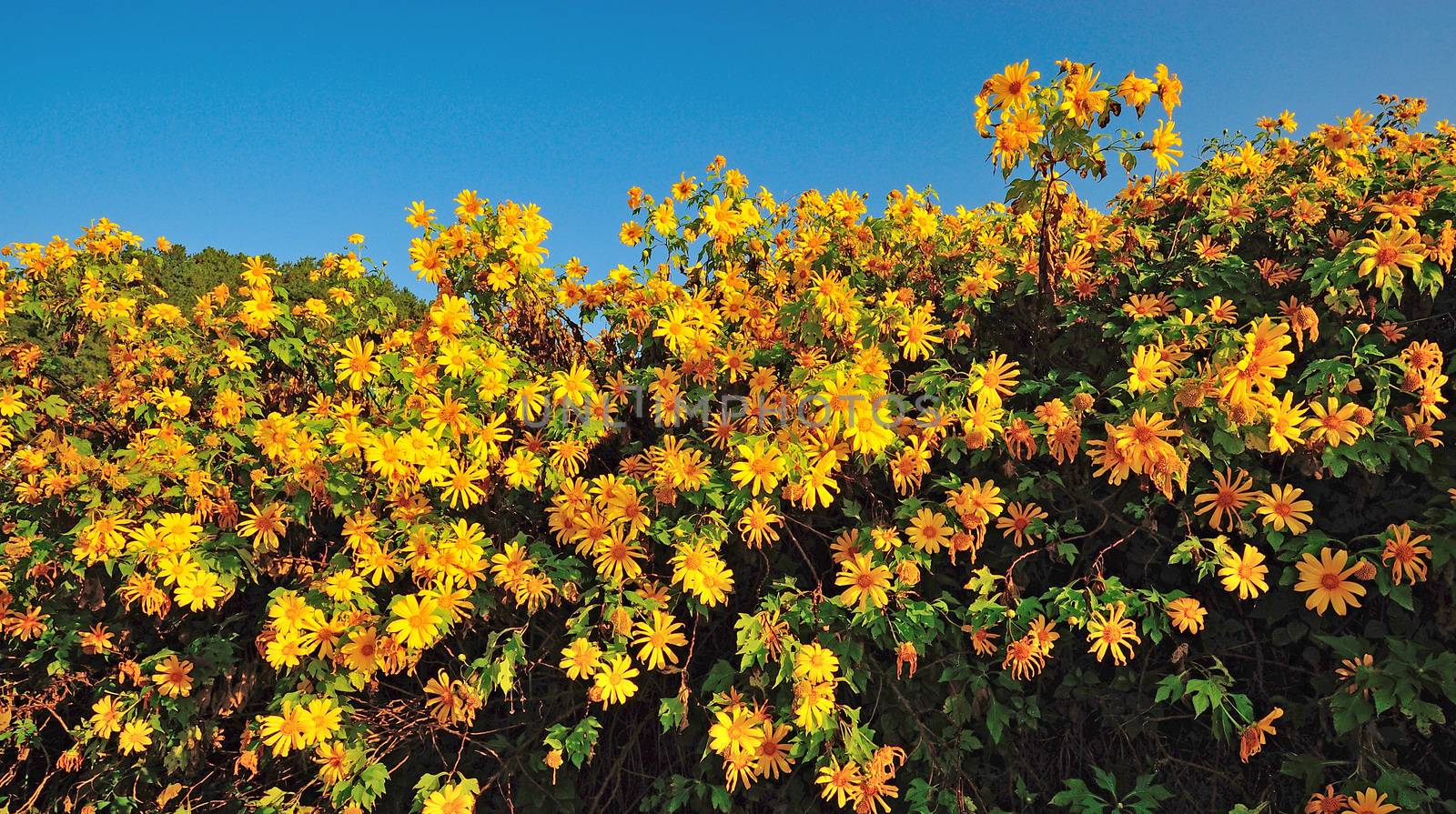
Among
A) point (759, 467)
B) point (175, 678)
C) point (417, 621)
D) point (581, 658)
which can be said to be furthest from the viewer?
point (175, 678)

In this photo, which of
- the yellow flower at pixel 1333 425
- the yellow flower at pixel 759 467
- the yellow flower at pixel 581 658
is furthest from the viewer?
the yellow flower at pixel 581 658

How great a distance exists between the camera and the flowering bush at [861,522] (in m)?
2.11

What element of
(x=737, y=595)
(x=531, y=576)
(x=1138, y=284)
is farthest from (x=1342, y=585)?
(x=531, y=576)

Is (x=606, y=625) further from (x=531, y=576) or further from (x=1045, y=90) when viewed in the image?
(x=1045, y=90)

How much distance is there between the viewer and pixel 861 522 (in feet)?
7.91

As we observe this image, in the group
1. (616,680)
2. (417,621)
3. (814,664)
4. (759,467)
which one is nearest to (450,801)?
Answer: (417,621)

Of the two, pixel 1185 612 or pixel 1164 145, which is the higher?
pixel 1164 145

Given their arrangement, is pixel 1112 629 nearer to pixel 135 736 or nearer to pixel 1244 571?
pixel 1244 571

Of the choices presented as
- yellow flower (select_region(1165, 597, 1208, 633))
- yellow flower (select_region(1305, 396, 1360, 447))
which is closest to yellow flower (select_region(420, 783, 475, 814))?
yellow flower (select_region(1165, 597, 1208, 633))

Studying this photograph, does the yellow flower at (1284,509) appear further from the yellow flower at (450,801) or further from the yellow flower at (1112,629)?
the yellow flower at (450,801)

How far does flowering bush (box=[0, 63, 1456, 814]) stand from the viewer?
2.11 m

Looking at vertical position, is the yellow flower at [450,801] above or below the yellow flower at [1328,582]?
below

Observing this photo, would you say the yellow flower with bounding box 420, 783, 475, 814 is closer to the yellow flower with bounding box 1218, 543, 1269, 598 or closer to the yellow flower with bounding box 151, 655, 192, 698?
the yellow flower with bounding box 151, 655, 192, 698

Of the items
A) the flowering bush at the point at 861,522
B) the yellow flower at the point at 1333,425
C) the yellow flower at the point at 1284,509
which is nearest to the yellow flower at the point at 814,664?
the flowering bush at the point at 861,522
